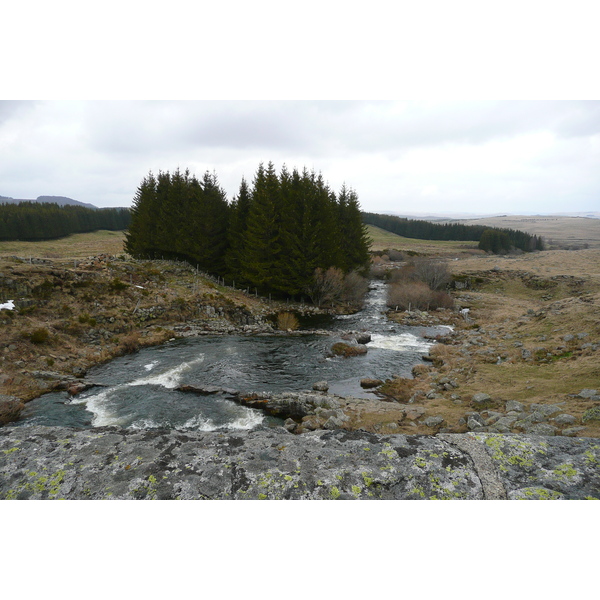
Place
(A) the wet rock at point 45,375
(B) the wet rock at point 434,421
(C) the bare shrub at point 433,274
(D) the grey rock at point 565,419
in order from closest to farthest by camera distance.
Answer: (D) the grey rock at point 565,419 < (B) the wet rock at point 434,421 < (A) the wet rock at point 45,375 < (C) the bare shrub at point 433,274

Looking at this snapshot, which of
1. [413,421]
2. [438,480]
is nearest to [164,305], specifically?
[413,421]

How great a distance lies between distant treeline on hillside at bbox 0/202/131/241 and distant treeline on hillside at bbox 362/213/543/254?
87.6 m

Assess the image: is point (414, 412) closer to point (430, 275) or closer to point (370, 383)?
point (370, 383)

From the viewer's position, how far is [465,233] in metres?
128

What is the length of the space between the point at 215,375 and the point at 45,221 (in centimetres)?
9626

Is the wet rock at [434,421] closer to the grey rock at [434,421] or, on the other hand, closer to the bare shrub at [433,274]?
the grey rock at [434,421]

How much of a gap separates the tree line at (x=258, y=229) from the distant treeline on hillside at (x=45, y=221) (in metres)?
51.7

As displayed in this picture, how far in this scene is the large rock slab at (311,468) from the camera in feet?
21.8

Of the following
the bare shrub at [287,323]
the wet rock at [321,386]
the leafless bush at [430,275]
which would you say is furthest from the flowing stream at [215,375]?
the leafless bush at [430,275]

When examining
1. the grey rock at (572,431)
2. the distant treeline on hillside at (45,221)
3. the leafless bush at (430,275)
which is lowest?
the grey rock at (572,431)

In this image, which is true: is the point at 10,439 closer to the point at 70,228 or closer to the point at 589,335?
the point at 589,335

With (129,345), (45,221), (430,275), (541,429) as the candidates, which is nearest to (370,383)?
(541,429)

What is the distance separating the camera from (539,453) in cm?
724

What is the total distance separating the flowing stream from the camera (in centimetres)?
1367
